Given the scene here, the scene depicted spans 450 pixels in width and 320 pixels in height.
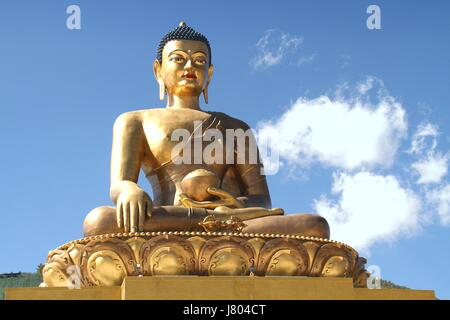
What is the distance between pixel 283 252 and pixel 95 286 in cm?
151

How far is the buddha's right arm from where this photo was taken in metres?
7.71

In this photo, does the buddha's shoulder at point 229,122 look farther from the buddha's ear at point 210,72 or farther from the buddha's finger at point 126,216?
the buddha's finger at point 126,216

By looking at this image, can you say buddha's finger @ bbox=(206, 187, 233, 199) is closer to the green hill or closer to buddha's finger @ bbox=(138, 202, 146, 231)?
buddha's finger @ bbox=(138, 202, 146, 231)

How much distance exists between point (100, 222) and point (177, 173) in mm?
1431

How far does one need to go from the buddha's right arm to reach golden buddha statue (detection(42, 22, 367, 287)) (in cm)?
1

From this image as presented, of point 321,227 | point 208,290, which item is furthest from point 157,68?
point 208,290

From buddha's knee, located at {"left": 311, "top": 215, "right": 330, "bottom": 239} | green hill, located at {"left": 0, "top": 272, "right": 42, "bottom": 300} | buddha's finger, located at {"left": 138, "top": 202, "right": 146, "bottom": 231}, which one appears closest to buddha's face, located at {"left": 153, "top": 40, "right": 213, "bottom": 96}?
buddha's finger, located at {"left": 138, "top": 202, "right": 146, "bottom": 231}

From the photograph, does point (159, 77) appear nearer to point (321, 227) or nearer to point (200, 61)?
point (200, 61)

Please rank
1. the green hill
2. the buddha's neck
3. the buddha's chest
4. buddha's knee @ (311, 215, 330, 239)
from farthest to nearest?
the green hill < the buddha's neck < the buddha's chest < buddha's knee @ (311, 215, 330, 239)

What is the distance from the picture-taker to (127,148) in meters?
7.87

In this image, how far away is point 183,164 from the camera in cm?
780

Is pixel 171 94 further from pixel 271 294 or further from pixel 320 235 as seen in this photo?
pixel 271 294
